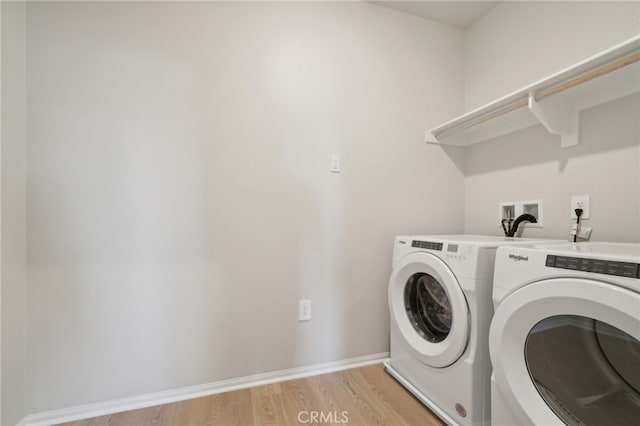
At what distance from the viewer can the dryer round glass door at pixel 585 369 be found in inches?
29.7

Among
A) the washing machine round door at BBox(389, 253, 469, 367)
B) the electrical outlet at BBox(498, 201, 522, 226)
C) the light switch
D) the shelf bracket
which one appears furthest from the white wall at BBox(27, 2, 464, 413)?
the shelf bracket

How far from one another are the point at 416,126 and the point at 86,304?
2105 mm

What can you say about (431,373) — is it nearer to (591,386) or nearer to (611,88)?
(591,386)

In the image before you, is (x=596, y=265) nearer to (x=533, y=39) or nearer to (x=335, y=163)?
(x=335, y=163)

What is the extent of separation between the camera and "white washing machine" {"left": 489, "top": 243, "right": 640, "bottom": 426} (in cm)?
68

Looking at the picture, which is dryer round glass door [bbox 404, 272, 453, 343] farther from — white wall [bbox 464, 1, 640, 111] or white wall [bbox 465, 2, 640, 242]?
white wall [bbox 464, 1, 640, 111]

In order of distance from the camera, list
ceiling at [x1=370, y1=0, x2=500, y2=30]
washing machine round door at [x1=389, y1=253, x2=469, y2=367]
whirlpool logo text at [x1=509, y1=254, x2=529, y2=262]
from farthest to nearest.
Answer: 1. ceiling at [x1=370, y1=0, x2=500, y2=30]
2. washing machine round door at [x1=389, y1=253, x2=469, y2=367]
3. whirlpool logo text at [x1=509, y1=254, x2=529, y2=262]

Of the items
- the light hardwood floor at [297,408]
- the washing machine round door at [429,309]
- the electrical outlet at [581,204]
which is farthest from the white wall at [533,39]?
the light hardwood floor at [297,408]

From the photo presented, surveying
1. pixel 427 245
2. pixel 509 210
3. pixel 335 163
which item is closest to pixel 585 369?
pixel 427 245

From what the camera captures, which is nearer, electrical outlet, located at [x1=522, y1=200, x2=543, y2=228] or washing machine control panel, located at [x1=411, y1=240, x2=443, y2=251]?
washing machine control panel, located at [x1=411, y1=240, x2=443, y2=251]

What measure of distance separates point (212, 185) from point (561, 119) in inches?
70.7

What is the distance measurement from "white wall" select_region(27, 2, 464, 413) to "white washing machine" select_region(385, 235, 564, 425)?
281mm

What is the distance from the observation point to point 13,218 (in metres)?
1.14

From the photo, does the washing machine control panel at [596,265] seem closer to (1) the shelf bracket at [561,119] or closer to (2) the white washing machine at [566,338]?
(2) the white washing machine at [566,338]
